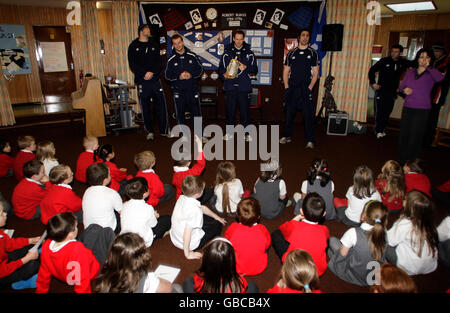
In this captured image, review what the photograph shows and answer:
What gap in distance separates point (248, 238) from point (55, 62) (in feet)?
28.6

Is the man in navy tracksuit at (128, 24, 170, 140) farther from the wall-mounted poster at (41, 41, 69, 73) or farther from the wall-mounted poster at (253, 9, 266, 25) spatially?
the wall-mounted poster at (41, 41, 69, 73)

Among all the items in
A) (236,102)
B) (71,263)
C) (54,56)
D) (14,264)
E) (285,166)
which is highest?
(54,56)

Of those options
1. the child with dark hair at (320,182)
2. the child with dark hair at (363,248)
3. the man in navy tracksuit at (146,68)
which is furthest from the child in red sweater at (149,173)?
the man in navy tracksuit at (146,68)

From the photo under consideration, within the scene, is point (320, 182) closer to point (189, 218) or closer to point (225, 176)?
point (225, 176)

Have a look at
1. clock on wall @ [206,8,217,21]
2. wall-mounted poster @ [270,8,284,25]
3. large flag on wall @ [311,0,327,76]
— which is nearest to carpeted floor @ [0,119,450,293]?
large flag on wall @ [311,0,327,76]

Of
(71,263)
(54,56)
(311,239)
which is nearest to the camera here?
(71,263)

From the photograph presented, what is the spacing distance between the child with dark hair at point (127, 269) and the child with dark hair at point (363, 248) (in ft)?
4.37

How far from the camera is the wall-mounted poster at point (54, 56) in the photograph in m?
8.59

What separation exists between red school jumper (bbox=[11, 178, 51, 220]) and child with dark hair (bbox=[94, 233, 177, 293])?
175cm

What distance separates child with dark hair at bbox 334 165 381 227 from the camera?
278 cm

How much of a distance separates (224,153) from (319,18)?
370 cm

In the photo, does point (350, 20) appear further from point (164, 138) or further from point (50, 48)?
point (50, 48)

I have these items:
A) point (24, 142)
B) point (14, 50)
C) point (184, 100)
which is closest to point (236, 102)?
point (184, 100)

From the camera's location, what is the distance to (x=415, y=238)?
2.24 meters
